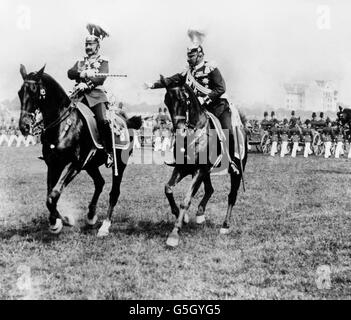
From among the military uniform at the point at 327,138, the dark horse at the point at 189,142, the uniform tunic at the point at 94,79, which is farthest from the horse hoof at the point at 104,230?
the military uniform at the point at 327,138

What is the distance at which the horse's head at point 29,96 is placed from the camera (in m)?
7.65

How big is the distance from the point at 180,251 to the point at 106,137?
2.58m

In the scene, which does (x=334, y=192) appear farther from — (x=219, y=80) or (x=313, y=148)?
(x=313, y=148)

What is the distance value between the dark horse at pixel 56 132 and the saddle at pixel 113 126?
0.09 m

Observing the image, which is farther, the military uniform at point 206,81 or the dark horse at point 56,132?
the military uniform at point 206,81

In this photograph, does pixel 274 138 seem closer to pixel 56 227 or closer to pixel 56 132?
pixel 56 132

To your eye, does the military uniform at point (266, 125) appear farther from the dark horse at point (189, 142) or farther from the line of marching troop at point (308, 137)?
the dark horse at point (189, 142)

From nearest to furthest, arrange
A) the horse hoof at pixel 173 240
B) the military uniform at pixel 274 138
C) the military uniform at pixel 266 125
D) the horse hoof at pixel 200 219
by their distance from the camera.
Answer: the horse hoof at pixel 173 240 < the horse hoof at pixel 200 219 < the military uniform at pixel 274 138 < the military uniform at pixel 266 125

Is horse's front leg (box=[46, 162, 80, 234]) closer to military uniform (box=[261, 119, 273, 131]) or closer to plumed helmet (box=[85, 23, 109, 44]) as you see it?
plumed helmet (box=[85, 23, 109, 44])

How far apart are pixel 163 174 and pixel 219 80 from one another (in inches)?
390

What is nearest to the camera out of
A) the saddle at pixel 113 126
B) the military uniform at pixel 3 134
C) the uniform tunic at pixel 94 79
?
the saddle at pixel 113 126

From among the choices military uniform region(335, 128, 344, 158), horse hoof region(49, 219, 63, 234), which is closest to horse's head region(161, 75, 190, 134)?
horse hoof region(49, 219, 63, 234)

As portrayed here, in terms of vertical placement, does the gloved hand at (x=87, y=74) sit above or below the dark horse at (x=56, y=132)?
above

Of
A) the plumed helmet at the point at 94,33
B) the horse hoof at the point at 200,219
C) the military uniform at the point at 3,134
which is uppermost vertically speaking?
the plumed helmet at the point at 94,33
